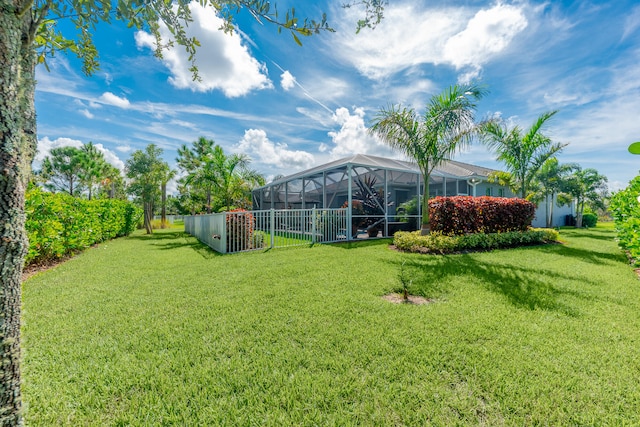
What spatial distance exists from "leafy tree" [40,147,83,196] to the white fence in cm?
2371

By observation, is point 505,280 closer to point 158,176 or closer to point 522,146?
point 522,146

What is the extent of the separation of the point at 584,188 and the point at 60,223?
2988 cm

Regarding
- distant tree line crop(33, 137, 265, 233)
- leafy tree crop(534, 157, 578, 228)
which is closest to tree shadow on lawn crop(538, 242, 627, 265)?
leafy tree crop(534, 157, 578, 228)

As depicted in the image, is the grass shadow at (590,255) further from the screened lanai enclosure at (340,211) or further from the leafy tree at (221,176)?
the leafy tree at (221,176)

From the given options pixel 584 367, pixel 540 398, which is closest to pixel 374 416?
pixel 540 398

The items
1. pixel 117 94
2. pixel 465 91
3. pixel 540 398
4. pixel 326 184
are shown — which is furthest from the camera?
pixel 326 184

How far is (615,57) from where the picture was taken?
18.7 feet

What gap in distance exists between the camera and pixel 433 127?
799cm

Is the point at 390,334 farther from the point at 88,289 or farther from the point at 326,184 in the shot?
the point at 326,184

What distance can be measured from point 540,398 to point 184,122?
34.7 feet

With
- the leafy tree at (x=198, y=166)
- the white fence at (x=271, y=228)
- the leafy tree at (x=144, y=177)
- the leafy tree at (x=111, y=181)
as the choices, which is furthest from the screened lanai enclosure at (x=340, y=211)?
the leafy tree at (x=111, y=181)

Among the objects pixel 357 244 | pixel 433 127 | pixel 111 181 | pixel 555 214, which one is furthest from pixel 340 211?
pixel 111 181

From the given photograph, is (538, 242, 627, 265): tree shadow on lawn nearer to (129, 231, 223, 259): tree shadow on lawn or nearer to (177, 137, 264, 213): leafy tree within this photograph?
(129, 231, 223, 259): tree shadow on lawn

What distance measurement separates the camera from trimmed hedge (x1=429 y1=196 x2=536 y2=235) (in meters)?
8.51
